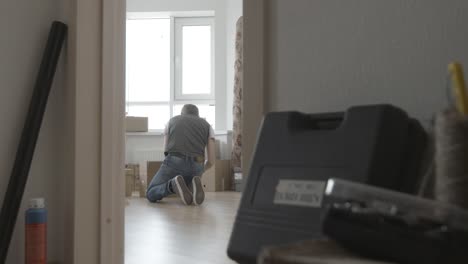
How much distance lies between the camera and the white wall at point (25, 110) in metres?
1.58

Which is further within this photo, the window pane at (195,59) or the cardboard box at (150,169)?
the window pane at (195,59)

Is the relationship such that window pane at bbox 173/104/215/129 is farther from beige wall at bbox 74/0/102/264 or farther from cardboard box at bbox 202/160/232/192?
A: beige wall at bbox 74/0/102/264

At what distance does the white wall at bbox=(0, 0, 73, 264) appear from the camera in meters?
1.58

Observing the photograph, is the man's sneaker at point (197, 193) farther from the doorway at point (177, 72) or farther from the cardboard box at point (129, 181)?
the doorway at point (177, 72)

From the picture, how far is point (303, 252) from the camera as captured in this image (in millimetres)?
438

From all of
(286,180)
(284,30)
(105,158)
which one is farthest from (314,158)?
(105,158)

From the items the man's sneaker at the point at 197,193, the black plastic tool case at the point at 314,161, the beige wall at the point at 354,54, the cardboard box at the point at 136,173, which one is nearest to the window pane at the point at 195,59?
the cardboard box at the point at 136,173

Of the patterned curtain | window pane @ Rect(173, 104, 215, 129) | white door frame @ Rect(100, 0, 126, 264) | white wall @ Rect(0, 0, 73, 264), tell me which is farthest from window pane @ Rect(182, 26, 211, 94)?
white door frame @ Rect(100, 0, 126, 264)

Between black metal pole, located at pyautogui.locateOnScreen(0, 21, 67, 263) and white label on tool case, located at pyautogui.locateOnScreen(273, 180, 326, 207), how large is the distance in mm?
1087

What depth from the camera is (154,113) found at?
21.9 feet

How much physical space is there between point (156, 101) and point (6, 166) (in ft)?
16.6

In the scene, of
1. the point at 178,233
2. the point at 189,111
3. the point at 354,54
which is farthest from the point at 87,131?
the point at 189,111

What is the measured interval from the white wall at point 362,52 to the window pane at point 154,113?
5.76m

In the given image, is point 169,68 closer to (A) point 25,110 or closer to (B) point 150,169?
(B) point 150,169
